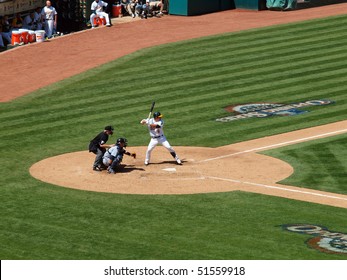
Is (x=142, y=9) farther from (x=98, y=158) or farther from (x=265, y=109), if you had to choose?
(x=98, y=158)

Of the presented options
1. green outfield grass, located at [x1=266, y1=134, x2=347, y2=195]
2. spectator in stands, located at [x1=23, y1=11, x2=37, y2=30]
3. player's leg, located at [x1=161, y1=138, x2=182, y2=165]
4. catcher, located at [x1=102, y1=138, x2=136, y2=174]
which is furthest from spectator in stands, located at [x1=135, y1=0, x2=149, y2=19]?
catcher, located at [x1=102, y1=138, x2=136, y2=174]

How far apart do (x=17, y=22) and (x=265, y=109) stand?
52.1ft

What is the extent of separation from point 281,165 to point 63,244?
1049 centimetres

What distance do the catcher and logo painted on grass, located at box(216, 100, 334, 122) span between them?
8226 mm

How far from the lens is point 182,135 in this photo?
36.6 m

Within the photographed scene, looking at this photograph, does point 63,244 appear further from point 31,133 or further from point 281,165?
point 31,133

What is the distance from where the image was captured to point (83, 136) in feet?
119

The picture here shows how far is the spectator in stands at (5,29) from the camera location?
50.0 m

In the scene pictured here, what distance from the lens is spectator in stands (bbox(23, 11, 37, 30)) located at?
169ft

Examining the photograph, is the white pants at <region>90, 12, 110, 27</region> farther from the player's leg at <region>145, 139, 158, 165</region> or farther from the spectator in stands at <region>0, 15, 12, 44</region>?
the player's leg at <region>145, 139, 158, 165</region>

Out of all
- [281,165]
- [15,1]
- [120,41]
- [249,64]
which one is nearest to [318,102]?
[249,64]

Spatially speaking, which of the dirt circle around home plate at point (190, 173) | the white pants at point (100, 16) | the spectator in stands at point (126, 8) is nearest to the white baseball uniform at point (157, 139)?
the dirt circle around home plate at point (190, 173)

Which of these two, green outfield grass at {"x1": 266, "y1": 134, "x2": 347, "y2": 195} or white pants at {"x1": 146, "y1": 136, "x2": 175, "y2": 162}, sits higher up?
white pants at {"x1": 146, "y1": 136, "x2": 175, "y2": 162}

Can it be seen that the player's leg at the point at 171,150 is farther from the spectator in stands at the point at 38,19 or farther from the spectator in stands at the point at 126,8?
the spectator in stands at the point at 126,8
